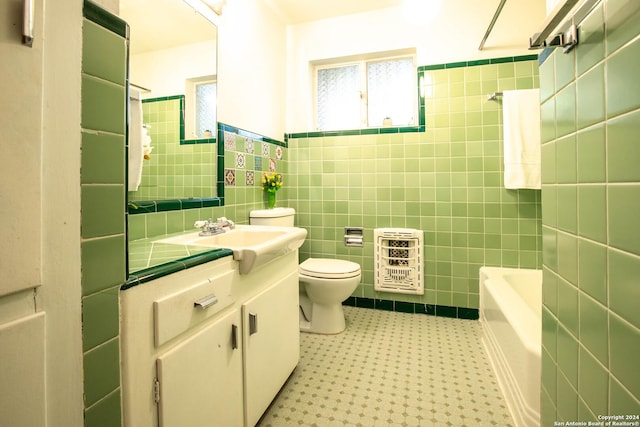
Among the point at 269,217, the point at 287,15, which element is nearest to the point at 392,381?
the point at 269,217

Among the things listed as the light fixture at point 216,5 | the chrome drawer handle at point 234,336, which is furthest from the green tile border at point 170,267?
the light fixture at point 216,5

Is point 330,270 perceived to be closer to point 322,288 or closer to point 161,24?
point 322,288

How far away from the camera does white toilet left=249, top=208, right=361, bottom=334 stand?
1.96 metres

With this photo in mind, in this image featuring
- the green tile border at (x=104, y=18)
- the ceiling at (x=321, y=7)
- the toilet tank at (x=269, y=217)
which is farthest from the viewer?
the ceiling at (x=321, y=7)

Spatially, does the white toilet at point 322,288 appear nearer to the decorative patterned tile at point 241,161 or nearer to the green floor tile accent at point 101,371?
the decorative patterned tile at point 241,161

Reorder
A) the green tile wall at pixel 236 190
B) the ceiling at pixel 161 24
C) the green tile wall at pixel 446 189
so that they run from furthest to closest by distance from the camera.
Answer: the green tile wall at pixel 446 189 < the green tile wall at pixel 236 190 < the ceiling at pixel 161 24

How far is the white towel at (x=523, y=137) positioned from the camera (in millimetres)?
2006

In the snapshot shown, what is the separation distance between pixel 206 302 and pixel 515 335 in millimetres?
1288

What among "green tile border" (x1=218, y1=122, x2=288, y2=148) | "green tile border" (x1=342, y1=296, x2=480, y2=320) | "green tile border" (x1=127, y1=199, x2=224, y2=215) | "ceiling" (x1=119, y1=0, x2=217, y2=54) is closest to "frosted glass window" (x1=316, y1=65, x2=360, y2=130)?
"green tile border" (x1=218, y1=122, x2=288, y2=148)

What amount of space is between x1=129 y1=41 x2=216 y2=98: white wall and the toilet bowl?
52.5 inches

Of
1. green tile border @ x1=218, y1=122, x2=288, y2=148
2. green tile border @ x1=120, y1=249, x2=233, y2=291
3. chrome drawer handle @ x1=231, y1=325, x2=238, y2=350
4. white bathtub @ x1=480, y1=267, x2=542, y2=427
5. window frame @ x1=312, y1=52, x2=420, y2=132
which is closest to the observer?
green tile border @ x1=120, y1=249, x2=233, y2=291

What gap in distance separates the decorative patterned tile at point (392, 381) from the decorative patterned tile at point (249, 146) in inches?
53.9

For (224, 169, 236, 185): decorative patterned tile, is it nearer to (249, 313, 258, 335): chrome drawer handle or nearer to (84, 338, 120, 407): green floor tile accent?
(249, 313, 258, 335): chrome drawer handle

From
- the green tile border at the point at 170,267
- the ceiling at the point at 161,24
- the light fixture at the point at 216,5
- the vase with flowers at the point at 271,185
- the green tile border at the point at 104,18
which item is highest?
the light fixture at the point at 216,5
